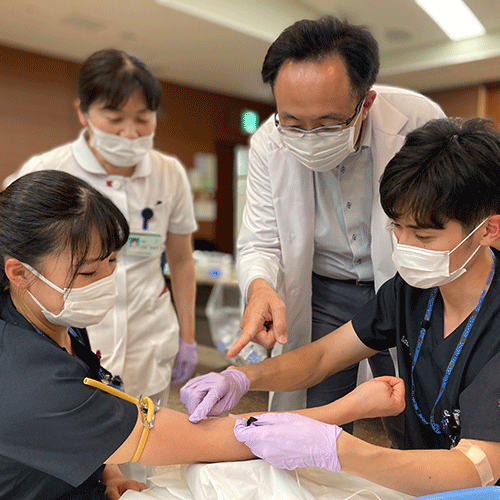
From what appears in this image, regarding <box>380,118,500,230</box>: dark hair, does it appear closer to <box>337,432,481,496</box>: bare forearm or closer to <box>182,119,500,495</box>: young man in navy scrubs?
<box>182,119,500,495</box>: young man in navy scrubs

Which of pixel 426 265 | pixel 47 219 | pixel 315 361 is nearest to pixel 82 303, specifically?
pixel 47 219

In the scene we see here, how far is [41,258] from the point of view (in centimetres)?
108

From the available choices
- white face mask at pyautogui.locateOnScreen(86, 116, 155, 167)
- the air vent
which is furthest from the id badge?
the air vent

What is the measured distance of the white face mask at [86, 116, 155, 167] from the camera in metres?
1.86

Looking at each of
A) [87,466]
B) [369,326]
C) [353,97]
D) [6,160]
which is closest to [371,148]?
[353,97]

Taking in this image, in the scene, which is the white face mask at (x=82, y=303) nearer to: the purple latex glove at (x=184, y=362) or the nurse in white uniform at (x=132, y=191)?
the nurse in white uniform at (x=132, y=191)

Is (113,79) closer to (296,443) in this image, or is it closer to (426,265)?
(426,265)

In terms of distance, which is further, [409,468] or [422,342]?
[422,342]

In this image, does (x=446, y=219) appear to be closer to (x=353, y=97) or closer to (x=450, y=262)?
(x=450, y=262)

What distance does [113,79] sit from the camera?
1785 millimetres

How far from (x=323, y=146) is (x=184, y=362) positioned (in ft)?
3.89

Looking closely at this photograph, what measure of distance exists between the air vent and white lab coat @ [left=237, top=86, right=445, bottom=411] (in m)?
4.16

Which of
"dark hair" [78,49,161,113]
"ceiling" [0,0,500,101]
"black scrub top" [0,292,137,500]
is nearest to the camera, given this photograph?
"black scrub top" [0,292,137,500]

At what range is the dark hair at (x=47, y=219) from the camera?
1.06m
